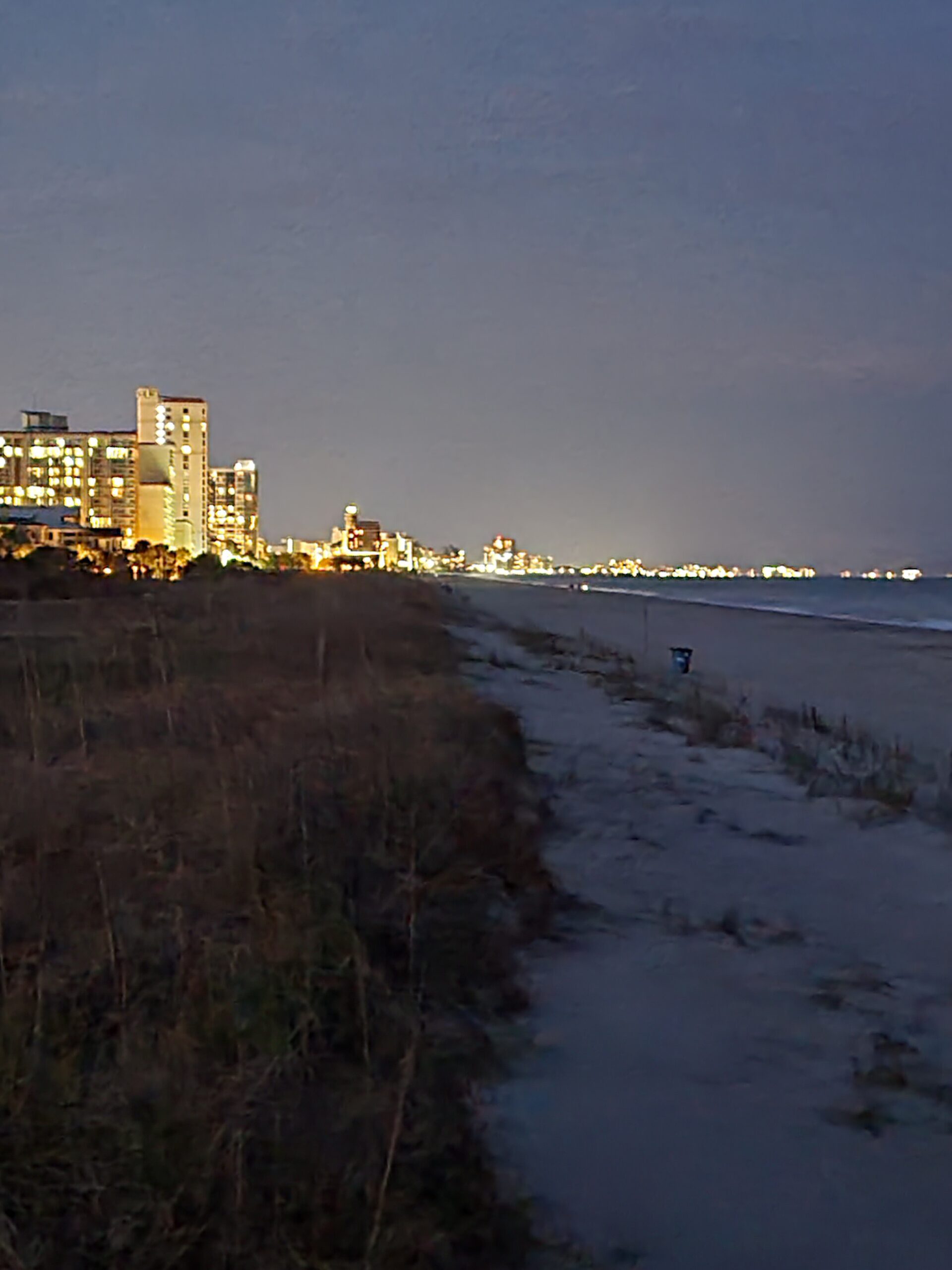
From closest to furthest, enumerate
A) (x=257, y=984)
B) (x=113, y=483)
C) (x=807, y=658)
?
(x=257, y=984) → (x=807, y=658) → (x=113, y=483)

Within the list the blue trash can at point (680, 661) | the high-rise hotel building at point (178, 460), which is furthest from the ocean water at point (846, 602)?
the high-rise hotel building at point (178, 460)

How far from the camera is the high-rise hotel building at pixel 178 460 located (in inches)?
5827

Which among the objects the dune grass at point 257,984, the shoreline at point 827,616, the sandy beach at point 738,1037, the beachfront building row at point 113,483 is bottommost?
the sandy beach at point 738,1037

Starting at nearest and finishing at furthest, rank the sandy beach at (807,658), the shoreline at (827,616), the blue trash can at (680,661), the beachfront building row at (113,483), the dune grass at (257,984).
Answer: the dune grass at (257,984) → the sandy beach at (807,658) → the blue trash can at (680,661) → the shoreline at (827,616) → the beachfront building row at (113,483)

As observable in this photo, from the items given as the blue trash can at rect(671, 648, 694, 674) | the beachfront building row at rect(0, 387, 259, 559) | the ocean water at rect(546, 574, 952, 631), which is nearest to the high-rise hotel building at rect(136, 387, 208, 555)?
the beachfront building row at rect(0, 387, 259, 559)

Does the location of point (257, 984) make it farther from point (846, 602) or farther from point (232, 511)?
point (232, 511)

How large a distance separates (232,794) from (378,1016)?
107 inches

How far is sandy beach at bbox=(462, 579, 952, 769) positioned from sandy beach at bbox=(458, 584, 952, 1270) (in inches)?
177

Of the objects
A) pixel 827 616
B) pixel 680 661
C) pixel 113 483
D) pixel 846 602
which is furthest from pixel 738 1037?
pixel 113 483

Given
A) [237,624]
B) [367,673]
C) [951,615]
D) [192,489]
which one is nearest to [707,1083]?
[367,673]

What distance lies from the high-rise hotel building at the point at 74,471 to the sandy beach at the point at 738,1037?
475 feet

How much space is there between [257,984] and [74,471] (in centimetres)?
15715

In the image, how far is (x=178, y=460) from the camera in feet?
562

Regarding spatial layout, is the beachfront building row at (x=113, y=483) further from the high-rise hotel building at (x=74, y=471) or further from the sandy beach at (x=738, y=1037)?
the sandy beach at (x=738, y=1037)
